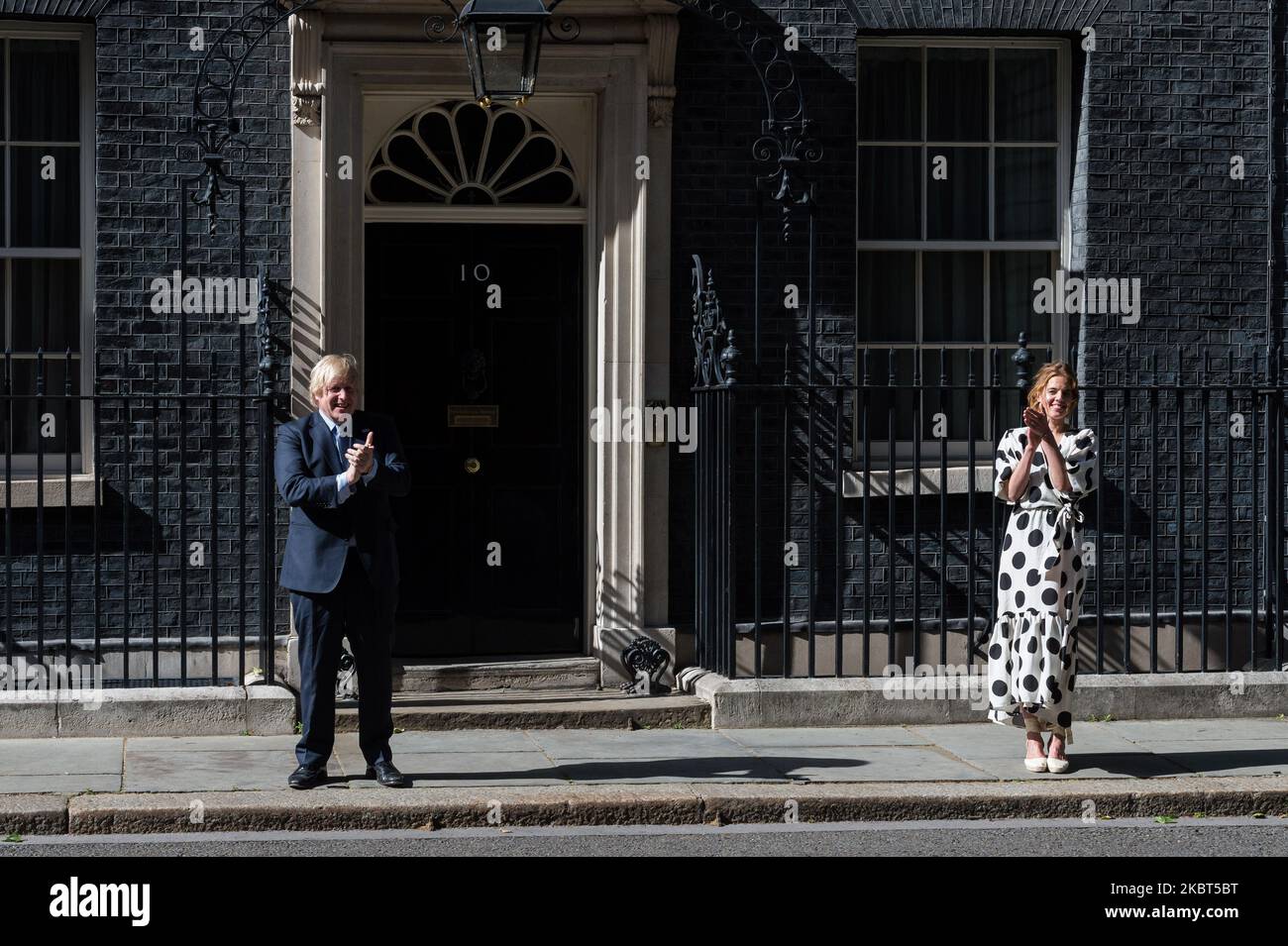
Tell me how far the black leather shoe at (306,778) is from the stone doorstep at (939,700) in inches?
99.0

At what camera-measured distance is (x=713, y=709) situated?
9.48 m

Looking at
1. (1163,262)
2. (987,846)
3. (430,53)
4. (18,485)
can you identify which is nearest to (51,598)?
(18,485)

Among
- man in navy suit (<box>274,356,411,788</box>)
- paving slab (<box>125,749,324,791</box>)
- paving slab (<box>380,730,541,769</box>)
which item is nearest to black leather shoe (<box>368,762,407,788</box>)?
man in navy suit (<box>274,356,411,788</box>)

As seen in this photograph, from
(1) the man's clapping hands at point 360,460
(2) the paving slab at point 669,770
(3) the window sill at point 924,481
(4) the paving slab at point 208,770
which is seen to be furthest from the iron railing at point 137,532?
(3) the window sill at point 924,481

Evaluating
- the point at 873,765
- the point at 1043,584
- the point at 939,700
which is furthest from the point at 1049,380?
the point at 939,700

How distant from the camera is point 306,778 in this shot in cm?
765

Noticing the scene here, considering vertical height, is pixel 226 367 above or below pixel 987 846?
above

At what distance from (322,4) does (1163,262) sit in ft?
17.0

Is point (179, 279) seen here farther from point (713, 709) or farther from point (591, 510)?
point (713, 709)

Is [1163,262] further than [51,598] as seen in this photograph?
Yes

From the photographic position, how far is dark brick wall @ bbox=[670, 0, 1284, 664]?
10375 millimetres

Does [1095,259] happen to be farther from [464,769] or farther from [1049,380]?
[464,769]

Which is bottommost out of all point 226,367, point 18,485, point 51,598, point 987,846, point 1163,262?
point 987,846

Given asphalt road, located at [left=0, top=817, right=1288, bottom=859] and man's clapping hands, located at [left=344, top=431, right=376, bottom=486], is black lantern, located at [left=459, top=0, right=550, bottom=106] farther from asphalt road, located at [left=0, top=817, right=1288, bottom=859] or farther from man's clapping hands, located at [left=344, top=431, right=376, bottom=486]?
asphalt road, located at [left=0, top=817, right=1288, bottom=859]
